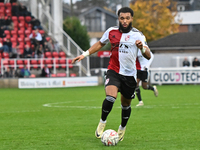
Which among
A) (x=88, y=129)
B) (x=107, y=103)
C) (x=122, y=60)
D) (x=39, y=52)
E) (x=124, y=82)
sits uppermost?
(x=122, y=60)

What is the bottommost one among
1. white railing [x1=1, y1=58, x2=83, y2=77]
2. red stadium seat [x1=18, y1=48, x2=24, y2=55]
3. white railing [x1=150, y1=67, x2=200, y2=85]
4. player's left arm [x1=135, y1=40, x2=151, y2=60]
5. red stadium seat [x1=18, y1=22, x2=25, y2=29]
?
white railing [x1=150, y1=67, x2=200, y2=85]

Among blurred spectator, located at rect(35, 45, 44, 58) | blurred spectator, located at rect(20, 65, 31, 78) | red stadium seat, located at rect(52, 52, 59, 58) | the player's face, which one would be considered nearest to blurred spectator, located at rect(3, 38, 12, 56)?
blurred spectator, located at rect(35, 45, 44, 58)

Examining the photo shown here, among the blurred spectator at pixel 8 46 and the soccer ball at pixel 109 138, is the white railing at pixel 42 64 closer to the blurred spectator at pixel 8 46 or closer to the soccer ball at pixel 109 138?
Answer: the blurred spectator at pixel 8 46

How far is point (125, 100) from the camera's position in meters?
7.64

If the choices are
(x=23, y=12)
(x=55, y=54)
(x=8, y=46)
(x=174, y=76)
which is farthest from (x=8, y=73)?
(x=174, y=76)

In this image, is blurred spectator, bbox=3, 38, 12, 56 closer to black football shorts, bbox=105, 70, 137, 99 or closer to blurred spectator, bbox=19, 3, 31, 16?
blurred spectator, bbox=19, 3, 31, 16

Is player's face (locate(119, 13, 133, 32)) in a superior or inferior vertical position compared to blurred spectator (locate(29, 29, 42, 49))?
superior

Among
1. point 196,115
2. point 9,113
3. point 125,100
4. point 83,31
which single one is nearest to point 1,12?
point 83,31

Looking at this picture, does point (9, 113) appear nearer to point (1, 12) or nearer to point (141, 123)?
point (141, 123)

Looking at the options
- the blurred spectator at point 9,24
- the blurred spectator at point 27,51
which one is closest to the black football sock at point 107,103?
the blurred spectator at point 27,51

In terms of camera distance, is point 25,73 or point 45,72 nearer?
point 25,73

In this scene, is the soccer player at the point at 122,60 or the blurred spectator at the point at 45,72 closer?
the soccer player at the point at 122,60

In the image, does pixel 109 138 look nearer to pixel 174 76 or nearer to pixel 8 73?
pixel 8 73

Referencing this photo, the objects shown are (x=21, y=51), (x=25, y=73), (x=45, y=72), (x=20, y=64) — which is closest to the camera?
(x=25, y=73)
